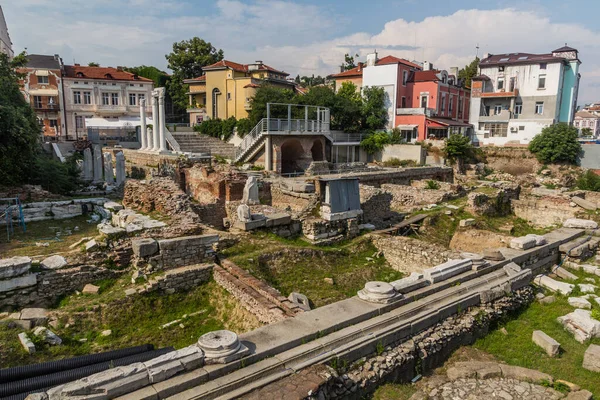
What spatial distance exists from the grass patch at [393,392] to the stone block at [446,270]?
8.22 feet

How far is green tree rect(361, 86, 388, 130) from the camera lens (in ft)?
127

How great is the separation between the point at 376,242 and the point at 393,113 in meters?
30.0

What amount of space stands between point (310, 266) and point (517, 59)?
4038 centimetres

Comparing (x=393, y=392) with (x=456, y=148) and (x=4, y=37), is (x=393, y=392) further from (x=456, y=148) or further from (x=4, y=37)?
(x=4, y=37)

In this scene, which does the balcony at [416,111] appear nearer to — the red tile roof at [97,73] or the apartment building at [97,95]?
the apartment building at [97,95]

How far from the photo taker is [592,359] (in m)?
6.43

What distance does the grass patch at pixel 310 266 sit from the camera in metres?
9.27

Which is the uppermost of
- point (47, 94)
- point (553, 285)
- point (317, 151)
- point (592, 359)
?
point (47, 94)

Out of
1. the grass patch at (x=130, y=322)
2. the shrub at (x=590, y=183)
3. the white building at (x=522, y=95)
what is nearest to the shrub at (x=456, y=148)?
the white building at (x=522, y=95)

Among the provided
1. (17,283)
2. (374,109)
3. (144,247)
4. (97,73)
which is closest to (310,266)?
(144,247)

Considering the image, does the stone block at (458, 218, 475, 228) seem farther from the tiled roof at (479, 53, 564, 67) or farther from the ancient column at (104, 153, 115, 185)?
the tiled roof at (479, 53, 564, 67)

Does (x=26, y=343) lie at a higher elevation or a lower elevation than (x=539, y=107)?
lower

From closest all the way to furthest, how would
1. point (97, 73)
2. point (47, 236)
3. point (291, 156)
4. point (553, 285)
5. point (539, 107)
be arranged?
point (553, 285) < point (47, 236) < point (291, 156) < point (539, 107) < point (97, 73)

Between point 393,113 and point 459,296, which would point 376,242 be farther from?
point 393,113
